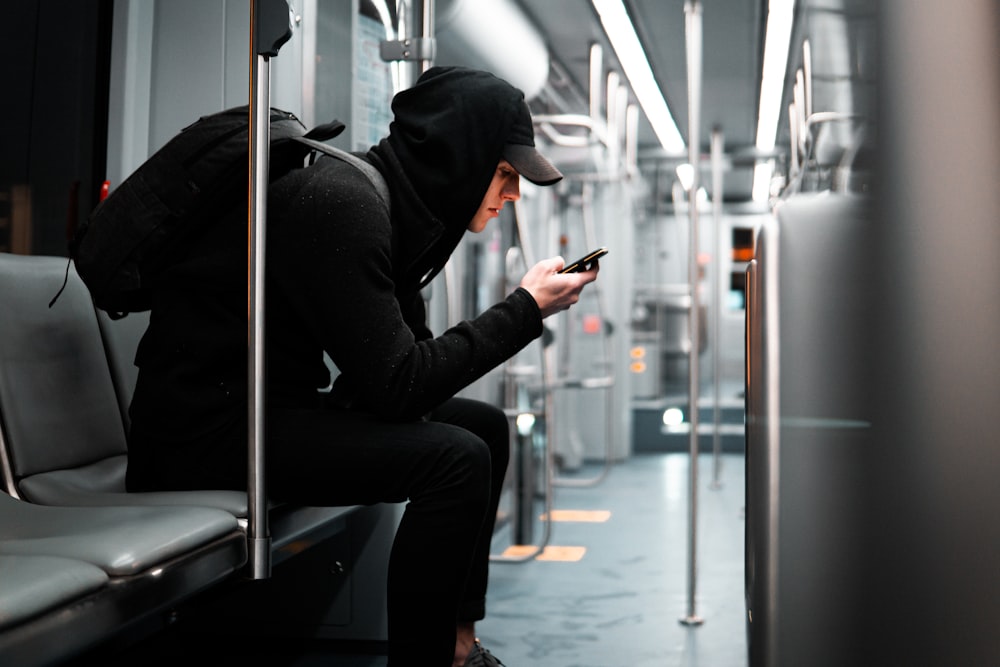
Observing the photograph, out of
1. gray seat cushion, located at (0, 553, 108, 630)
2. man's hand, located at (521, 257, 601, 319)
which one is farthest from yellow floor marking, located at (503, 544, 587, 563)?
gray seat cushion, located at (0, 553, 108, 630)

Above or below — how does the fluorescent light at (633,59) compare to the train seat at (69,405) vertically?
above

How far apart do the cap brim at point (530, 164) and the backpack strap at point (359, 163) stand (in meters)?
0.23

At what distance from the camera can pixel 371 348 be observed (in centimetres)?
154

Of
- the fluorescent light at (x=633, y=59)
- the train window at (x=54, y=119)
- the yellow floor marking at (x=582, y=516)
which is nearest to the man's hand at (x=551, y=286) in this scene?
the train window at (x=54, y=119)

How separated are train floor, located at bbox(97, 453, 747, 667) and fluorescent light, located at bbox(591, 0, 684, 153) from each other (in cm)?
181

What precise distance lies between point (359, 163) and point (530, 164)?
11.7 inches

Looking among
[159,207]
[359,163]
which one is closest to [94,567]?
[159,207]

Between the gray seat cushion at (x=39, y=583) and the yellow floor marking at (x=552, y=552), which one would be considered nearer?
the gray seat cushion at (x=39, y=583)

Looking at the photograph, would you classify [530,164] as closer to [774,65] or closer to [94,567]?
[94,567]

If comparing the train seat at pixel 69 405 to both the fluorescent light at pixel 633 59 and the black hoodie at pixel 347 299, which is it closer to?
the black hoodie at pixel 347 299

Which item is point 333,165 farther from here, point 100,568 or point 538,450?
point 538,450

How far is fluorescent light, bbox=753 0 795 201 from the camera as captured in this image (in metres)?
3.58

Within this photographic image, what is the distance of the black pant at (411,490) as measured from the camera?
1.57 meters

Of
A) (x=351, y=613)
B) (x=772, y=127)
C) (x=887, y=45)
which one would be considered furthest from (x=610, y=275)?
(x=887, y=45)
